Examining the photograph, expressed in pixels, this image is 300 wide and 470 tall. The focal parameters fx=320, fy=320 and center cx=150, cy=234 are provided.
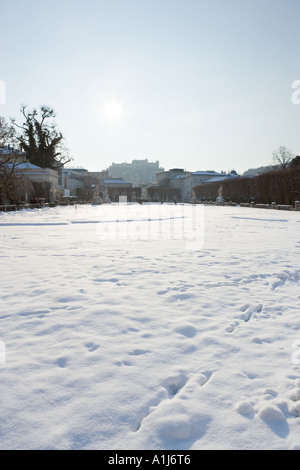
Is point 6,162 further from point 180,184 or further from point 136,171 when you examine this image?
point 136,171

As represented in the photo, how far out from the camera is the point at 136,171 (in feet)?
585

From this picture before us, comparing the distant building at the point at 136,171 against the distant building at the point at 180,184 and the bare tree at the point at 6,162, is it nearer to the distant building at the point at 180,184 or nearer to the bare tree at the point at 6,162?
the distant building at the point at 180,184

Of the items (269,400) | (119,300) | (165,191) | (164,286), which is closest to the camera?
(269,400)

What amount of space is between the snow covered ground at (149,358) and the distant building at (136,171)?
545 ft

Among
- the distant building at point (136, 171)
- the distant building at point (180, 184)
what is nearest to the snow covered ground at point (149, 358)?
the distant building at point (180, 184)

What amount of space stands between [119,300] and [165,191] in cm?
9048

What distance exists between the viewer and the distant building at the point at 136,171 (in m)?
174

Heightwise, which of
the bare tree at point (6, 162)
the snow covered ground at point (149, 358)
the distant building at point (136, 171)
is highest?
the distant building at point (136, 171)

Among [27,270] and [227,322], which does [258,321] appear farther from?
[27,270]

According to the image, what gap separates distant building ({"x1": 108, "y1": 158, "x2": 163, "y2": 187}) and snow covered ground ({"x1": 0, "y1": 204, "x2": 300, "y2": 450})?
545 feet

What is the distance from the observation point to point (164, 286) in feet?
16.8

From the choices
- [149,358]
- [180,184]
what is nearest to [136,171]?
[180,184]

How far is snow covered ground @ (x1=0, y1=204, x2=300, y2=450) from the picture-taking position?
81.3 inches

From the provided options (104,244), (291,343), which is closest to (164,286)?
(291,343)
